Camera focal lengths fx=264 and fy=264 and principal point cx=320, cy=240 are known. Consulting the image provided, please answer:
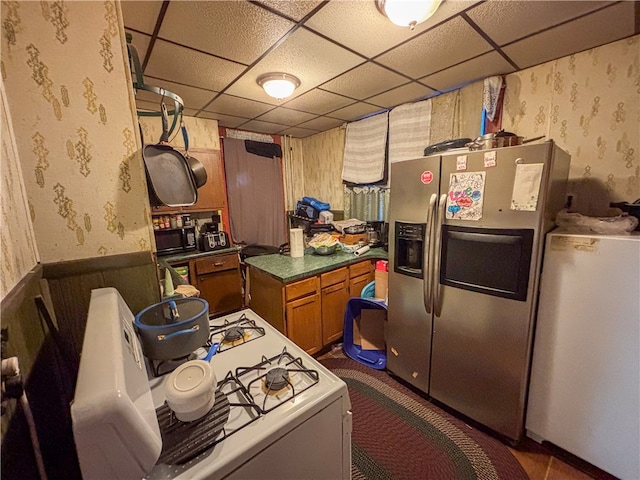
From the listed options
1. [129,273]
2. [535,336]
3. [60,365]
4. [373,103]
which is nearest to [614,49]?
[373,103]

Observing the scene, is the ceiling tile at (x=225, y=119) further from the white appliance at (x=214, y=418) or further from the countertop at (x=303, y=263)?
the white appliance at (x=214, y=418)

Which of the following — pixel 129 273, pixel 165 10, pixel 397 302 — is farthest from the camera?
pixel 397 302

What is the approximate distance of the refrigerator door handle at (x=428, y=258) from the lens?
1.62 metres

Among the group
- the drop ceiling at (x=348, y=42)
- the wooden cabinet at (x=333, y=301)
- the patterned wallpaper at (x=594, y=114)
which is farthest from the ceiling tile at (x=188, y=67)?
the patterned wallpaper at (x=594, y=114)

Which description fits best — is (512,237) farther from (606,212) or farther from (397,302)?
(606,212)

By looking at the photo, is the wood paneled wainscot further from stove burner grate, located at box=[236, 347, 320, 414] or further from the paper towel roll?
stove burner grate, located at box=[236, 347, 320, 414]

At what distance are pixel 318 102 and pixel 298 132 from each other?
124 centimetres

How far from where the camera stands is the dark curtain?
11.7ft

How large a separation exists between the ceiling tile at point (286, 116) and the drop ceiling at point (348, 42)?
461 millimetres

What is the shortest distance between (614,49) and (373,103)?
5.46ft

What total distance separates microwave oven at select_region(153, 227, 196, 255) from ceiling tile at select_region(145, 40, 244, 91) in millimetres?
1512

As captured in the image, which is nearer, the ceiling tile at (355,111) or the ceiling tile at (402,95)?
the ceiling tile at (402,95)

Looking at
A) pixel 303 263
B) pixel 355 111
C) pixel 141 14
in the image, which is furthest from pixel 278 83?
pixel 303 263

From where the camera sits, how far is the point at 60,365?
866 millimetres
